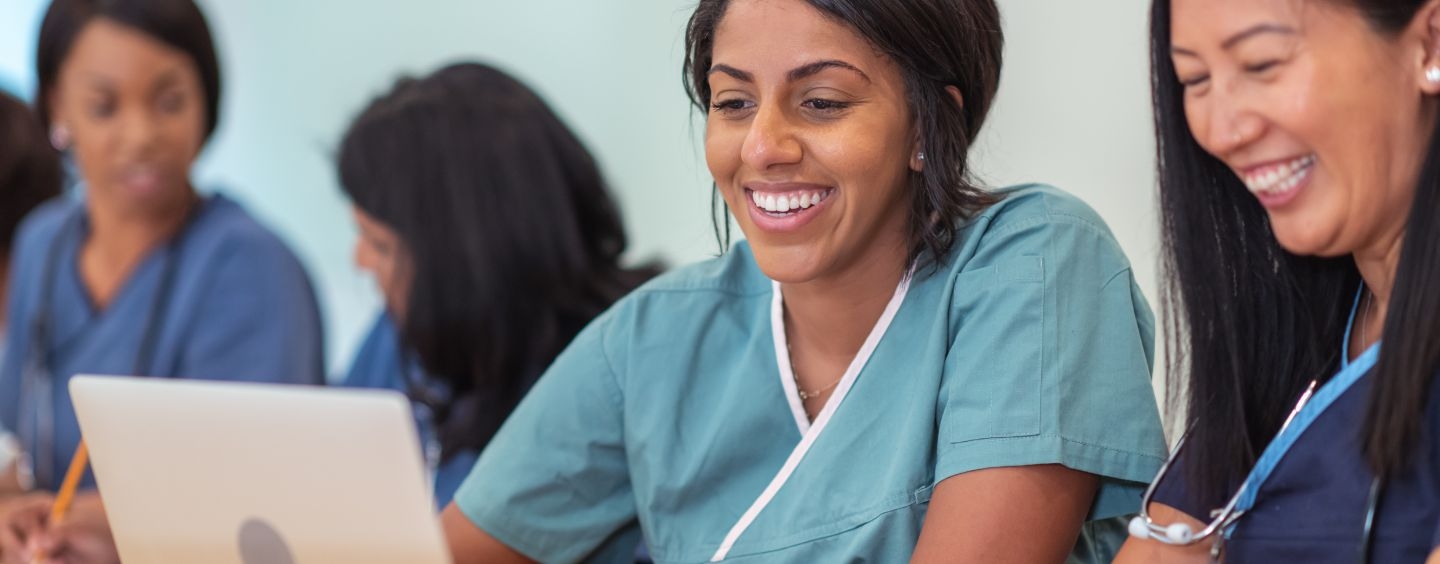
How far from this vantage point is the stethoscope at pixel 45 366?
2314 millimetres

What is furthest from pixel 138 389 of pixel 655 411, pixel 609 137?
pixel 609 137

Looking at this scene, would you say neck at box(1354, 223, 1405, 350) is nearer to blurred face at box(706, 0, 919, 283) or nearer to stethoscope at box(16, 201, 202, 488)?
blurred face at box(706, 0, 919, 283)

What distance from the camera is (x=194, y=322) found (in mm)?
2309

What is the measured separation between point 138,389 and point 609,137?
1.70 m

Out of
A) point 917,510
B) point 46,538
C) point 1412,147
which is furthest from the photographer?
point 46,538

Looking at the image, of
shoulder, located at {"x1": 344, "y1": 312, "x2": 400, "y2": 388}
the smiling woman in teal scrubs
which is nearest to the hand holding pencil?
the smiling woman in teal scrubs

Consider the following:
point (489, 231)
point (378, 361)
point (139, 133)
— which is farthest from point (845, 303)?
point (139, 133)

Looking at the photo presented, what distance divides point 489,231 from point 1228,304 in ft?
3.58

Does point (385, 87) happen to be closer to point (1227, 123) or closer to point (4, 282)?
point (4, 282)

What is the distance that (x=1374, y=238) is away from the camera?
1080 mm

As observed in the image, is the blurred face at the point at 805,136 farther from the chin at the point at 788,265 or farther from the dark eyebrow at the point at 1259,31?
the dark eyebrow at the point at 1259,31

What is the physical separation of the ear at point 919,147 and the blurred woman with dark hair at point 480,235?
76 cm

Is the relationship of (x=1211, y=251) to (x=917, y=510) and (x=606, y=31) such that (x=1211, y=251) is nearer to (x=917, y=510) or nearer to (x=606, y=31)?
(x=917, y=510)

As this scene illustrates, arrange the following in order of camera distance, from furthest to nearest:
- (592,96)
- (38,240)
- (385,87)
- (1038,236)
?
(592,96) → (38,240) → (385,87) → (1038,236)
